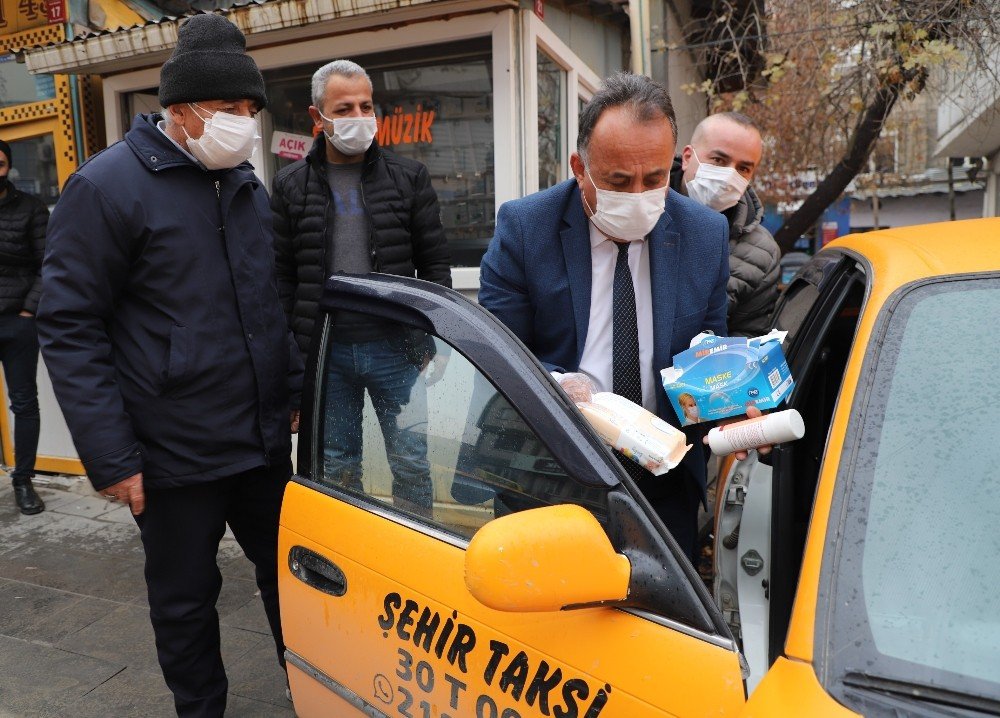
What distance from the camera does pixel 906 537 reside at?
1203 mm

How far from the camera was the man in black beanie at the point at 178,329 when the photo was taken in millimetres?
2049

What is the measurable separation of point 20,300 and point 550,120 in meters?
3.42

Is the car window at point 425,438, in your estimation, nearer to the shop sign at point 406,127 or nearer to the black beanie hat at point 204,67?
the black beanie hat at point 204,67

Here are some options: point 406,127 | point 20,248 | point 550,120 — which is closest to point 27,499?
point 20,248

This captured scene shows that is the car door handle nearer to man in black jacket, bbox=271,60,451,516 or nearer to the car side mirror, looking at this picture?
the car side mirror

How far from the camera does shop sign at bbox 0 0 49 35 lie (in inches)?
219

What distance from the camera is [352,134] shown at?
3.31 m

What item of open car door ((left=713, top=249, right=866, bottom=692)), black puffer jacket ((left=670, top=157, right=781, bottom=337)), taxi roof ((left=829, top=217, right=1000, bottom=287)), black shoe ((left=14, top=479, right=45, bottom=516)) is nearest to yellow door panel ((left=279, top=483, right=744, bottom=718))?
open car door ((left=713, top=249, right=866, bottom=692))

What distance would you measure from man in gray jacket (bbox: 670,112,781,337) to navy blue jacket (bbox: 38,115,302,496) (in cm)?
163

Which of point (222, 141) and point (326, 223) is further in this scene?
point (326, 223)

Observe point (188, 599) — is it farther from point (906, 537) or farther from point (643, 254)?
point (906, 537)

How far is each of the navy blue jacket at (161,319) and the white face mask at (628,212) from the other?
1053mm

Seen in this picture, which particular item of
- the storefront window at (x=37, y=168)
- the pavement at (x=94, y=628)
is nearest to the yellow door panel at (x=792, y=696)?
the pavement at (x=94, y=628)

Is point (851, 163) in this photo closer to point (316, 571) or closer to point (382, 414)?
point (382, 414)
